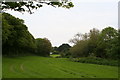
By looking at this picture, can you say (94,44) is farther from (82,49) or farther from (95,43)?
(82,49)

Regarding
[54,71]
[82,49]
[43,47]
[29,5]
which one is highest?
[29,5]

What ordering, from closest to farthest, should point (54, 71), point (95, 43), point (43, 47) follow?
1. point (54, 71)
2. point (95, 43)
3. point (43, 47)

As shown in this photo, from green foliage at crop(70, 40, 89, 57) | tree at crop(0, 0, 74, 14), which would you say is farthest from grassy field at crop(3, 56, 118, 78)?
green foliage at crop(70, 40, 89, 57)

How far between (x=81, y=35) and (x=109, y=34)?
15218 mm

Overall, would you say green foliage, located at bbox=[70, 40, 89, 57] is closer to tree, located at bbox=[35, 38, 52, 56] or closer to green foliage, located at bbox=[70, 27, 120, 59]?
green foliage, located at bbox=[70, 27, 120, 59]

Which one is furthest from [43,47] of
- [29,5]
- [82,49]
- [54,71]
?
[29,5]

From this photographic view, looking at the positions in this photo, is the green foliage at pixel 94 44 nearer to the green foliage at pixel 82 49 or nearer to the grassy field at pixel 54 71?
the green foliage at pixel 82 49

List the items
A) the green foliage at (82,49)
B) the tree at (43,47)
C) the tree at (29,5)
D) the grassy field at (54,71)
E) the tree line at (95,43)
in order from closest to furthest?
the tree at (29,5)
the grassy field at (54,71)
the tree line at (95,43)
the green foliage at (82,49)
the tree at (43,47)

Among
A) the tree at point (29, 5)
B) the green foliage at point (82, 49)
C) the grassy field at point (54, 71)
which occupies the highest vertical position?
the tree at point (29, 5)

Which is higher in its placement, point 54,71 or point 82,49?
point 82,49

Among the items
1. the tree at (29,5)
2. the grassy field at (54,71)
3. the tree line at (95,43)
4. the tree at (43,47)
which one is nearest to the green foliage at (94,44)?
the tree line at (95,43)

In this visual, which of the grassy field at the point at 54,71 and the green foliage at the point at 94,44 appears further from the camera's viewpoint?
the green foliage at the point at 94,44

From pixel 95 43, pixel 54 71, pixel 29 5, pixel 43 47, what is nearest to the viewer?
pixel 29 5

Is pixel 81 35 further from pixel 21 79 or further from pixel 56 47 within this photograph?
pixel 56 47
